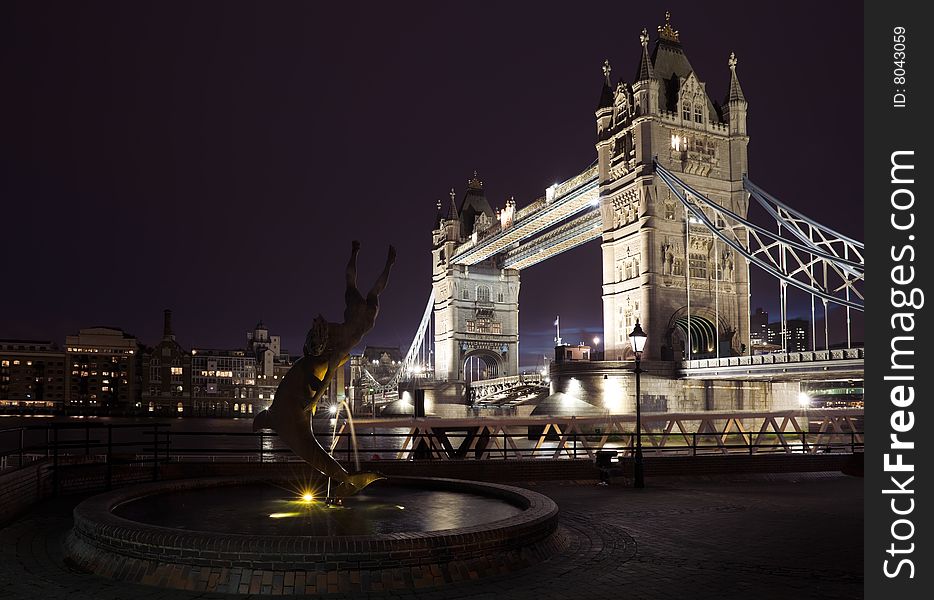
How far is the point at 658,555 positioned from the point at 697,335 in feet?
153

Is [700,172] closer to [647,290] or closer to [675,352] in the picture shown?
[647,290]

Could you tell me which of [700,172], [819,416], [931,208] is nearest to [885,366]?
[931,208]

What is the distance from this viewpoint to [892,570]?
796 centimetres

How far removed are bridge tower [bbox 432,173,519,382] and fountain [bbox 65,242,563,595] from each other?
8049cm

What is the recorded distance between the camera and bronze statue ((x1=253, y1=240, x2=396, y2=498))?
11727 millimetres

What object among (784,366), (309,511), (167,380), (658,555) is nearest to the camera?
(658,555)

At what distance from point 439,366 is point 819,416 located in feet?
229

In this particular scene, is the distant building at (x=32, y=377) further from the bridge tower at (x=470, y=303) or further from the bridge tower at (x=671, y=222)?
the bridge tower at (x=671, y=222)

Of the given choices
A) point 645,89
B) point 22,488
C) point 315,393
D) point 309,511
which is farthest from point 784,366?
point 22,488

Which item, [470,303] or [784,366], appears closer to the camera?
[784,366]

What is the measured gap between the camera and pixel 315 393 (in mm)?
11969

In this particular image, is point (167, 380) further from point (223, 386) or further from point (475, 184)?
point (475, 184)

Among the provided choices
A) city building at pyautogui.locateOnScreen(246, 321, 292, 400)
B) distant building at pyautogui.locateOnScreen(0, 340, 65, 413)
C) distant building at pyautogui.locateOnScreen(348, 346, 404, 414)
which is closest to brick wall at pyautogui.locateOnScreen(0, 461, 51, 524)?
distant building at pyautogui.locateOnScreen(348, 346, 404, 414)

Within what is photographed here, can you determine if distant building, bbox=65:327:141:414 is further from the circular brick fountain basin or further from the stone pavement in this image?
the circular brick fountain basin
